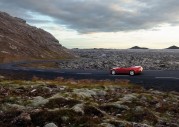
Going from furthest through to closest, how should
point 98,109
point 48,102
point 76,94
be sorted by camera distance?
point 76,94, point 48,102, point 98,109

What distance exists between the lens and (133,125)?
704 inches

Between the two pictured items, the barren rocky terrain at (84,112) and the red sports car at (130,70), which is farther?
the red sports car at (130,70)

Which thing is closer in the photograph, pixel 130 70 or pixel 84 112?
pixel 84 112

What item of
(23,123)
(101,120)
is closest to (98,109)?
(101,120)

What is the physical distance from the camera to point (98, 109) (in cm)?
2077

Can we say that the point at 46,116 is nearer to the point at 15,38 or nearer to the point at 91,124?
the point at 91,124

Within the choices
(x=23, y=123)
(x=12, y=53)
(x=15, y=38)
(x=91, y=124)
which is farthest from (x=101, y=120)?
(x=15, y=38)

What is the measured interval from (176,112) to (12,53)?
14120cm

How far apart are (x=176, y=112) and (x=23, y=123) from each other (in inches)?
440

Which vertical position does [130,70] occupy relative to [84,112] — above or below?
below

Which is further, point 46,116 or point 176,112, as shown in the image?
point 176,112

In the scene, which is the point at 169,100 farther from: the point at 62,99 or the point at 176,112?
the point at 62,99

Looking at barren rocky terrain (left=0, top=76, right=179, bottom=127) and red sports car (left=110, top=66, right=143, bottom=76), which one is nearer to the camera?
barren rocky terrain (left=0, top=76, right=179, bottom=127)

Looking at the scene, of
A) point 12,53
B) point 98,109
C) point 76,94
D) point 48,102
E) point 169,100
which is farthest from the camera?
point 12,53
